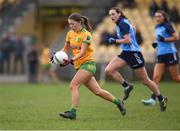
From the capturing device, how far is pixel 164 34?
656 inches

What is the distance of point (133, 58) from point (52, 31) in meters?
24.8

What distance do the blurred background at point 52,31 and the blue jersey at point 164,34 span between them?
12.8 metres

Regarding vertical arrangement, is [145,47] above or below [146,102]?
above

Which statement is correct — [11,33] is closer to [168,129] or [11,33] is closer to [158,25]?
[158,25]

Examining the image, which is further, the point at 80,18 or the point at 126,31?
the point at 126,31

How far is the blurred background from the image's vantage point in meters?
31.4

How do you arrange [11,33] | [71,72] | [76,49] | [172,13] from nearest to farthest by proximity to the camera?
[76,49] < [71,72] < [172,13] < [11,33]

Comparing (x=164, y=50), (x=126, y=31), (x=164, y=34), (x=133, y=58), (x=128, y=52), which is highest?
(x=164, y=34)

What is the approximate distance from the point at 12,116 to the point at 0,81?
1826 centimetres

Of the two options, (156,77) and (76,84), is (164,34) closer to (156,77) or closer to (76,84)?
(156,77)

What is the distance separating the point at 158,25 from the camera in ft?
54.5

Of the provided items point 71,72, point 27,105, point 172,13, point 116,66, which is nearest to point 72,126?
point 116,66

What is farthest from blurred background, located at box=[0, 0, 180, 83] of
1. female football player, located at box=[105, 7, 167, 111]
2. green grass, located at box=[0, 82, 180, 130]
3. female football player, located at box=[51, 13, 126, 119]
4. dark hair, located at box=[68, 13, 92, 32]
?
female football player, located at box=[51, 13, 126, 119]

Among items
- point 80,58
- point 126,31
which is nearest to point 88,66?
point 80,58
